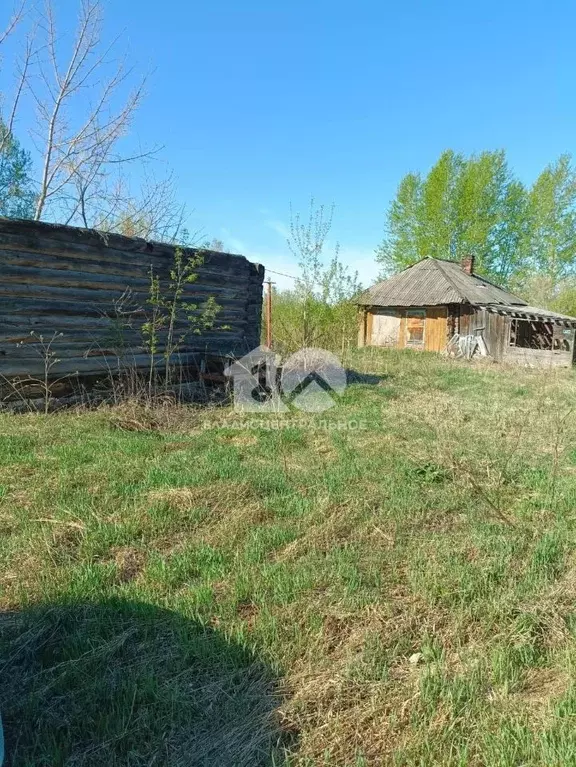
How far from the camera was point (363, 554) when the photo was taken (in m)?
3.09

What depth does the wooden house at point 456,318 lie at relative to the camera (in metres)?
20.7

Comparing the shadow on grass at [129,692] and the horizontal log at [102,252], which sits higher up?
the horizontal log at [102,252]

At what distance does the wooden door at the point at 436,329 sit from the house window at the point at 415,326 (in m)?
0.25

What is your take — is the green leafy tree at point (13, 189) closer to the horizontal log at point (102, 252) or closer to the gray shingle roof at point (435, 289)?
the horizontal log at point (102, 252)

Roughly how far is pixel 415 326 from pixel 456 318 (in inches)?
78.0

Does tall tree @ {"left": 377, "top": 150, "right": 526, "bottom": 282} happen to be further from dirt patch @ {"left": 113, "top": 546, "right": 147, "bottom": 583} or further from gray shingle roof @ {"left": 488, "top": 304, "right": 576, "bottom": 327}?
dirt patch @ {"left": 113, "top": 546, "right": 147, "bottom": 583}

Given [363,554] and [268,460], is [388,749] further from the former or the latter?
[268,460]

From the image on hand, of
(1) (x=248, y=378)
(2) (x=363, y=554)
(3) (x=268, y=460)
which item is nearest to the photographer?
(2) (x=363, y=554)

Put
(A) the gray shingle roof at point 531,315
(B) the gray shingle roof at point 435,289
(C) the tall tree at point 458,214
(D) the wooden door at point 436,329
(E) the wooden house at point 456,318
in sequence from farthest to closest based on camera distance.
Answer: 1. (C) the tall tree at point 458,214
2. (D) the wooden door at point 436,329
3. (B) the gray shingle roof at point 435,289
4. (E) the wooden house at point 456,318
5. (A) the gray shingle roof at point 531,315

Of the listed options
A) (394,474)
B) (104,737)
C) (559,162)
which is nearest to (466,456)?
(394,474)

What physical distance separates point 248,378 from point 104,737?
6981 mm

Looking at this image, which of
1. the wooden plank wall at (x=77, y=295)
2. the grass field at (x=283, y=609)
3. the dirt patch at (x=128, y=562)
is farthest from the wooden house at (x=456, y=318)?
the dirt patch at (x=128, y=562)

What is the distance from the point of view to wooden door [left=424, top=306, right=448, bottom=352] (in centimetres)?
2194

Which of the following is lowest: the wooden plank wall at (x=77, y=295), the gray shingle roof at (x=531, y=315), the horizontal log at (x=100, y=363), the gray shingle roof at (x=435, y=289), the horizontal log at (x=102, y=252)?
→ the horizontal log at (x=100, y=363)
